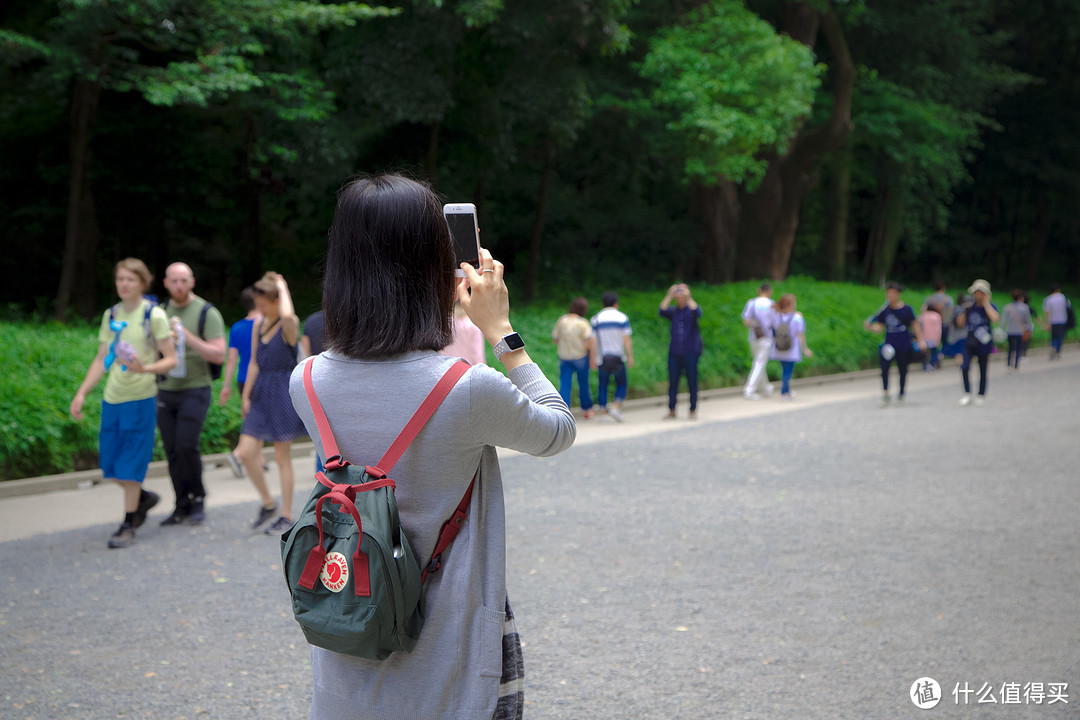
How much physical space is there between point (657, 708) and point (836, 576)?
2.34 m

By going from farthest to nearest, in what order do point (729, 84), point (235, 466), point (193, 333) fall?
1. point (729, 84)
2. point (235, 466)
3. point (193, 333)

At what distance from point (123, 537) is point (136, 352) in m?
1.32

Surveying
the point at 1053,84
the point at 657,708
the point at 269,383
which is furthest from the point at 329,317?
the point at 1053,84

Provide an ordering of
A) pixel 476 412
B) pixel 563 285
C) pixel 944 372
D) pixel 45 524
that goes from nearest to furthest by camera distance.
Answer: pixel 476 412
pixel 45 524
pixel 944 372
pixel 563 285

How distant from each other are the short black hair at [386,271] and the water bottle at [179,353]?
18.2ft

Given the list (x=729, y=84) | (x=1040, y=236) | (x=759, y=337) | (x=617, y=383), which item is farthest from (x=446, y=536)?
(x=1040, y=236)

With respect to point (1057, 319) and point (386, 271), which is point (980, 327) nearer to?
point (1057, 319)

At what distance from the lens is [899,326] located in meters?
14.9

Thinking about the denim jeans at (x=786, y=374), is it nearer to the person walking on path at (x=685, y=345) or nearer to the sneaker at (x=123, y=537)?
the person walking on path at (x=685, y=345)

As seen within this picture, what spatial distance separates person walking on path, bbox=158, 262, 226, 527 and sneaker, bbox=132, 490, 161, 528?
0.95ft

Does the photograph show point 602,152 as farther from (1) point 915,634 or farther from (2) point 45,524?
(1) point 915,634

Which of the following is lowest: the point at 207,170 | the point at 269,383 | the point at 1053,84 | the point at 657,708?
the point at 657,708

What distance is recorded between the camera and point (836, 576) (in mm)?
6109

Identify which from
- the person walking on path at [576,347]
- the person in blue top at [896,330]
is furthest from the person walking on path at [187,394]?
the person in blue top at [896,330]
